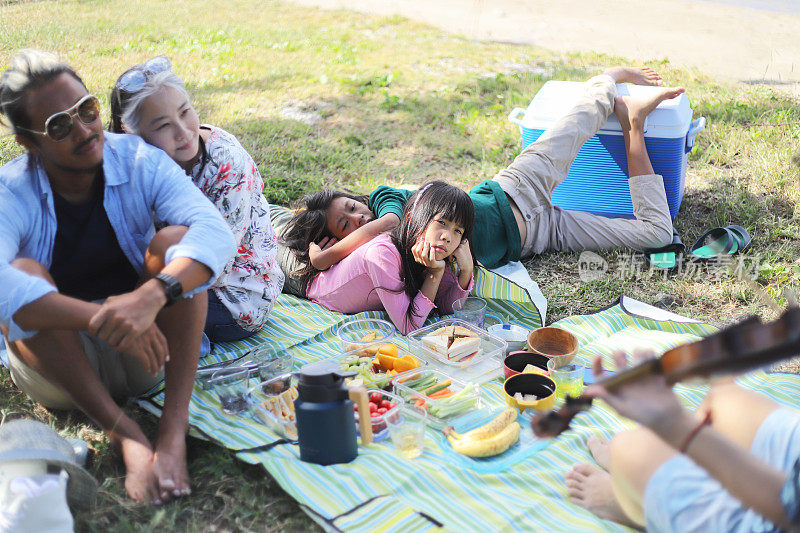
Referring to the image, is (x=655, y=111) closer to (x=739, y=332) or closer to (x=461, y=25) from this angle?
(x=739, y=332)

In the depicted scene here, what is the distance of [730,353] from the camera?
1210 mm

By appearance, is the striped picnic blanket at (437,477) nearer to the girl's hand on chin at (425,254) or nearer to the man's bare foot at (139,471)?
the man's bare foot at (139,471)

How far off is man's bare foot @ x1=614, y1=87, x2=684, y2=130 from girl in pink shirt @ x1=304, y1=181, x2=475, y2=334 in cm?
128

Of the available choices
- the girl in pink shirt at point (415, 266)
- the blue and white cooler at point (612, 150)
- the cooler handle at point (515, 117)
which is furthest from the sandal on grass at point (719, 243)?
the girl in pink shirt at point (415, 266)

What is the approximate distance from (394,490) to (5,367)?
1.74 m

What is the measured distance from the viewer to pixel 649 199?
3.79 meters

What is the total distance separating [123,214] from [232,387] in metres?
0.78

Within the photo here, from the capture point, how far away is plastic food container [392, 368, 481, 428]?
97.7 inches

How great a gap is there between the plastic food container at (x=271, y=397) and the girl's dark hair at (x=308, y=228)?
2.93 ft

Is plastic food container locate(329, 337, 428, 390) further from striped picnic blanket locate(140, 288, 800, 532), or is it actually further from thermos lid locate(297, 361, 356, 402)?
thermos lid locate(297, 361, 356, 402)

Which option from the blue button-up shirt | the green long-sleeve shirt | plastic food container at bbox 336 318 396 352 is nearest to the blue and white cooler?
the green long-sleeve shirt

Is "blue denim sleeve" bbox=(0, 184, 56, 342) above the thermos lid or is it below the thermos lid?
above

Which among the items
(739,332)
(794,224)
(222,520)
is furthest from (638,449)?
(794,224)

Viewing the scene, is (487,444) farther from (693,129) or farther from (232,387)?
(693,129)
